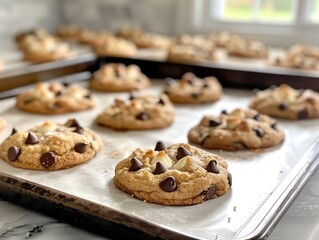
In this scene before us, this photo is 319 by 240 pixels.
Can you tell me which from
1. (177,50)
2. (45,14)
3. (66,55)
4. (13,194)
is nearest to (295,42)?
(177,50)

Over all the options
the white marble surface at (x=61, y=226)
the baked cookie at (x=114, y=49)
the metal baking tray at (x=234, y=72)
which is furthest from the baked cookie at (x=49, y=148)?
the baked cookie at (x=114, y=49)

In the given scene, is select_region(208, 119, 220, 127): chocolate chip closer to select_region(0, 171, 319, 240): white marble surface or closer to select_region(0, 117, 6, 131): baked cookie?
select_region(0, 171, 319, 240): white marble surface

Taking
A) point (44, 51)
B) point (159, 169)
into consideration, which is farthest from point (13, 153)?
point (44, 51)

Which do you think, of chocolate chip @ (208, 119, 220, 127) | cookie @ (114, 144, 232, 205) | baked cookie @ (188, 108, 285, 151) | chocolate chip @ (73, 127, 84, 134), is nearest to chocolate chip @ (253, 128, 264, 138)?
baked cookie @ (188, 108, 285, 151)

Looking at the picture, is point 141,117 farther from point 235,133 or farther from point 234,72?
point 234,72

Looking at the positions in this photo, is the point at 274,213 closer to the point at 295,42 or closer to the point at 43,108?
the point at 43,108
